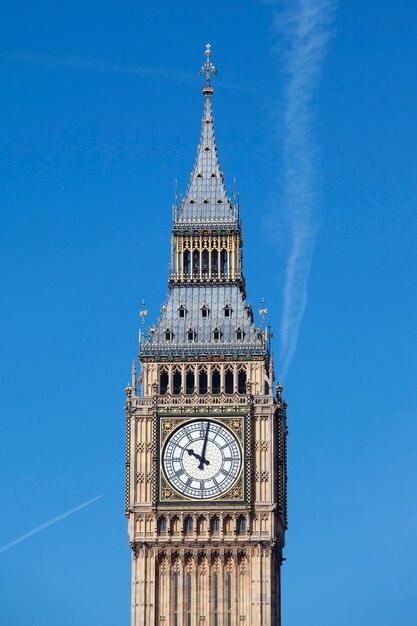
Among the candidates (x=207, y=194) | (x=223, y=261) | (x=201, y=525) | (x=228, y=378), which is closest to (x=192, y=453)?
(x=201, y=525)

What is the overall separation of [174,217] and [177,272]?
104 inches

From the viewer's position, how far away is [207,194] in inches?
4966

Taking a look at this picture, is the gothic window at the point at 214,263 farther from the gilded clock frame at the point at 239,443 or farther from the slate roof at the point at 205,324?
the gilded clock frame at the point at 239,443

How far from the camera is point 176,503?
118812 millimetres

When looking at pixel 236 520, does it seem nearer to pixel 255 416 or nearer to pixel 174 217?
pixel 255 416

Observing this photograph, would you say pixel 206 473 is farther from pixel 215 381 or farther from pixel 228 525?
pixel 215 381

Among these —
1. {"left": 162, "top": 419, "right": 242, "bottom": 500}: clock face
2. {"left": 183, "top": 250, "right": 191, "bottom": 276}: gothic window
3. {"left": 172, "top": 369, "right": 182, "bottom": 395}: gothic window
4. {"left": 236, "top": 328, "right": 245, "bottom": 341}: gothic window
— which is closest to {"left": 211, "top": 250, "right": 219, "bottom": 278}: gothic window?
{"left": 183, "top": 250, "right": 191, "bottom": 276}: gothic window

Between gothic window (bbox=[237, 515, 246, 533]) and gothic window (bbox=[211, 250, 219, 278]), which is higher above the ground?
gothic window (bbox=[211, 250, 219, 278])

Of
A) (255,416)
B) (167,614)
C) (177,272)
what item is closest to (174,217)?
(177,272)

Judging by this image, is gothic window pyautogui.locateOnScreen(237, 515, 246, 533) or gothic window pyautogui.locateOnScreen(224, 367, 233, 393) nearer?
gothic window pyautogui.locateOnScreen(237, 515, 246, 533)

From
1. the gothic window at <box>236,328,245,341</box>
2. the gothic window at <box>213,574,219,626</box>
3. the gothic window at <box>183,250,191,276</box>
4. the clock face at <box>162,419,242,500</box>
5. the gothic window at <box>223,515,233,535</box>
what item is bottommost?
the gothic window at <box>213,574,219,626</box>

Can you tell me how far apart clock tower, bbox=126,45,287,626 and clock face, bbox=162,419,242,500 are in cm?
4

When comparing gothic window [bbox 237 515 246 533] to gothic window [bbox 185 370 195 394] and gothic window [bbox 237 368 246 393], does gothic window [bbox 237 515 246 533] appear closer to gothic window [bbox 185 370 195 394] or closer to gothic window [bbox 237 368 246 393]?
gothic window [bbox 237 368 246 393]

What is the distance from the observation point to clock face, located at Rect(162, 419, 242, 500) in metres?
119
